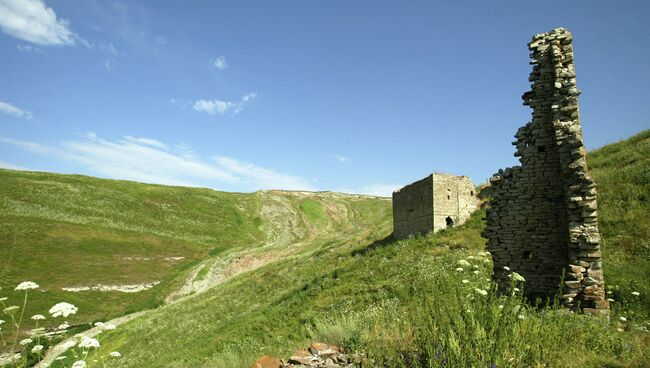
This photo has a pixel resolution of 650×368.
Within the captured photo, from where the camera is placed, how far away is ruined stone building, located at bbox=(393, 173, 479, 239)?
2959 cm

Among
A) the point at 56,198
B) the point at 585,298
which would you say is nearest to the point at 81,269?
the point at 56,198

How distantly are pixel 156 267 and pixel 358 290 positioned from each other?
4092 cm

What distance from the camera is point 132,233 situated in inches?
2415

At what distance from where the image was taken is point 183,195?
3346 inches

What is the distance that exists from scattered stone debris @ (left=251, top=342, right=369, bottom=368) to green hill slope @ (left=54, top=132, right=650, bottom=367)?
0.28 m

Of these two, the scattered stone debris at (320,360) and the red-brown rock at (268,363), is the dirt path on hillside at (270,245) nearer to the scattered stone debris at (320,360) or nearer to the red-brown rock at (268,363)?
the red-brown rock at (268,363)

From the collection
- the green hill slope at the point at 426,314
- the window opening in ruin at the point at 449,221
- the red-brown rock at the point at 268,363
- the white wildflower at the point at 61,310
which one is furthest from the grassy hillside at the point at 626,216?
the white wildflower at the point at 61,310

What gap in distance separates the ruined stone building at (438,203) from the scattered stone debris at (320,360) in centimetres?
2288

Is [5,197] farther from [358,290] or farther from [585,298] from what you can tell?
[585,298]

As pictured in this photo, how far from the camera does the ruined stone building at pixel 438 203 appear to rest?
29594 mm

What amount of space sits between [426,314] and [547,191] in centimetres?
790

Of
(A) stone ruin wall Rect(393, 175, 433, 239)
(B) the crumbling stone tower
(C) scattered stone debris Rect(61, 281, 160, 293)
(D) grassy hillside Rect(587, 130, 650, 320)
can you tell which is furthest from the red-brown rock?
(C) scattered stone debris Rect(61, 281, 160, 293)

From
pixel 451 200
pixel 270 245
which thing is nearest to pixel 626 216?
pixel 451 200

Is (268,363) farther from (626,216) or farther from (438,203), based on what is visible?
(438,203)
